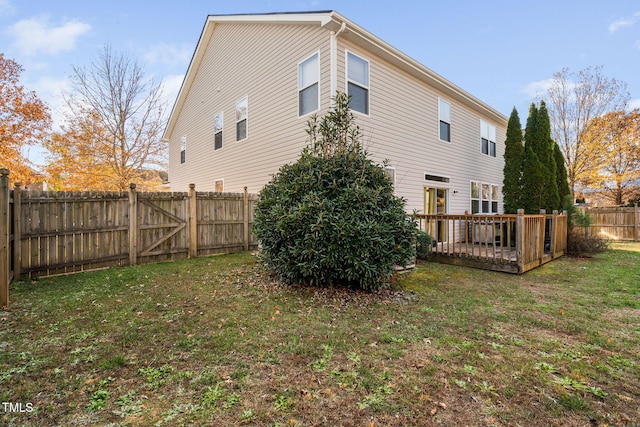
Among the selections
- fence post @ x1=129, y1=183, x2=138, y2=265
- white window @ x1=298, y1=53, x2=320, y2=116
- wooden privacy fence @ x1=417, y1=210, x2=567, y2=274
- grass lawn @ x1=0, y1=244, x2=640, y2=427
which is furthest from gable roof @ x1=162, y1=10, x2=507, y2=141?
grass lawn @ x1=0, y1=244, x2=640, y2=427

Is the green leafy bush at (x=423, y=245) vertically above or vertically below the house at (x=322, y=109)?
below

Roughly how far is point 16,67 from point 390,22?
16309mm

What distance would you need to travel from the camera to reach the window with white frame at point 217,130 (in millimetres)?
11859

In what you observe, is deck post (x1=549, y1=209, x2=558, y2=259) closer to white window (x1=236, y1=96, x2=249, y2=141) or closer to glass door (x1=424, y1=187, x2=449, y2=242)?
glass door (x1=424, y1=187, x2=449, y2=242)

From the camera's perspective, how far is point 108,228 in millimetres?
6445

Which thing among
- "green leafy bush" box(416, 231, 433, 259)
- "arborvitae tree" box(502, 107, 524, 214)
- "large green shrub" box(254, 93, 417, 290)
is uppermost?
"arborvitae tree" box(502, 107, 524, 214)

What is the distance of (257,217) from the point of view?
17.1 ft

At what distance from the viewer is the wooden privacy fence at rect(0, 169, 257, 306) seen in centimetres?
518

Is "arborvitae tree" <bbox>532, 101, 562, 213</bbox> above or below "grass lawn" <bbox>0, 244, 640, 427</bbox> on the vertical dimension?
above

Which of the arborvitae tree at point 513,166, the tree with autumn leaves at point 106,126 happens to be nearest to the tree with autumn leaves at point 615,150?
the arborvitae tree at point 513,166

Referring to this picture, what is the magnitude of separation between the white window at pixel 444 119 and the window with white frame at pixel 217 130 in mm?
8340

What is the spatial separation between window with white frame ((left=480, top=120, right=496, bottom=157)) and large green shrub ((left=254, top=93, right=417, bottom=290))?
986 centimetres

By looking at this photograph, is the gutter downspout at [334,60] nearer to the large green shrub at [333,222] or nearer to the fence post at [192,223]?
the large green shrub at [333,222]

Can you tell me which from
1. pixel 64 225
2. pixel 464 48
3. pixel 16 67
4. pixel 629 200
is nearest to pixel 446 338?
pixel 64 225
